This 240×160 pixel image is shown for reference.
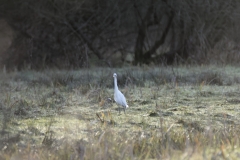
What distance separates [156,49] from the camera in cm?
1555

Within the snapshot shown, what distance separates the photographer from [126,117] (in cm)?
676

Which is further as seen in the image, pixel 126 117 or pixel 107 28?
pixel 107 28

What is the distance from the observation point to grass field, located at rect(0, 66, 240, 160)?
4641 mm

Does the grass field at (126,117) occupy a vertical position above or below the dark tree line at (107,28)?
below

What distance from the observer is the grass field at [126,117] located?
4641 millimetres

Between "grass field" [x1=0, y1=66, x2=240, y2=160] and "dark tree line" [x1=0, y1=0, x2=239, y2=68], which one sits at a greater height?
"dark tree line" [x1=0, y1=0, x2=239, y2=68]

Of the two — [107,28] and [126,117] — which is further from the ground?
[107,28]

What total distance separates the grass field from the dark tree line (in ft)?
7.50

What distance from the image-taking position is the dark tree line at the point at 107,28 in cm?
1365

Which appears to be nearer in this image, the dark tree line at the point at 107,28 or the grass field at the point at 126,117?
the grass field at the point at 126,117

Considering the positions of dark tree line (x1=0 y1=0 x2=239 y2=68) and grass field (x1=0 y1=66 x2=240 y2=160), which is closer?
grass field (x1=0 y1=66 x2=240 y2=160)

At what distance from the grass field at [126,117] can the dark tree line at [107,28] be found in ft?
7.50

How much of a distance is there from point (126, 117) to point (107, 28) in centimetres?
846

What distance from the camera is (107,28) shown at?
49.3 ft
